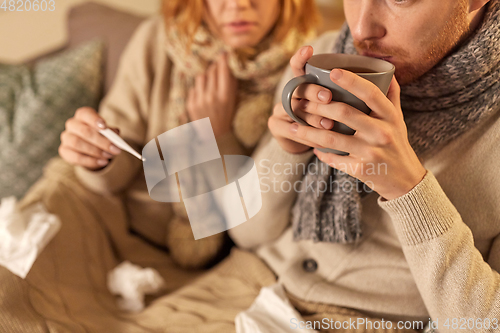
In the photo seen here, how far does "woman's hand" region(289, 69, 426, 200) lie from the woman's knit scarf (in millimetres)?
310

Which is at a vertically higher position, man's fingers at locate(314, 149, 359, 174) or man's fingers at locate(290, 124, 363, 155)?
man's fingers at locate(290, 124, 363, 155)

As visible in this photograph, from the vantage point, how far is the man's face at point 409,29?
0.49 meters

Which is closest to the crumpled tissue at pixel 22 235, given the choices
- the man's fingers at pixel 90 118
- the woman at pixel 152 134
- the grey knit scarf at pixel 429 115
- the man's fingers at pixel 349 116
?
the woman at pixel 152 134

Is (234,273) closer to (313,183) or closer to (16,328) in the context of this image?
(313,183)

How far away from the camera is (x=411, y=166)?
18.5 inches

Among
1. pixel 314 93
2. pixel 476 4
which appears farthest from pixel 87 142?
pixel 476 4

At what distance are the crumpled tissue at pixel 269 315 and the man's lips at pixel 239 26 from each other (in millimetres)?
538

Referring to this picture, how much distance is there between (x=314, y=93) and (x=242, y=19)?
39cm

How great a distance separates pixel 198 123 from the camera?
59 cm

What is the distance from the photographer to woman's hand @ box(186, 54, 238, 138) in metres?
0.77
